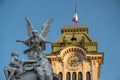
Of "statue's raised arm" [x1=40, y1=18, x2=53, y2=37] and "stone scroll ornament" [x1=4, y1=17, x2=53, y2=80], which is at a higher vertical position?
"statue's raised arm" [x1=40, y1=18, x2=53, y2=37]

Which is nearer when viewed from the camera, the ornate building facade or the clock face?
the ornate building facade

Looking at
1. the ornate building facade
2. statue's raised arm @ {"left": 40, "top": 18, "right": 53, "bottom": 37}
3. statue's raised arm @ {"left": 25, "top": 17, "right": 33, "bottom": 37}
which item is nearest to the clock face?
the ornate building facade

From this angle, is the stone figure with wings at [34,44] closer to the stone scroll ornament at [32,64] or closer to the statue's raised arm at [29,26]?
the stone scroll ornament at [32,64]

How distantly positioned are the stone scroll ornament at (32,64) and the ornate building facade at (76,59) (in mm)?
75010

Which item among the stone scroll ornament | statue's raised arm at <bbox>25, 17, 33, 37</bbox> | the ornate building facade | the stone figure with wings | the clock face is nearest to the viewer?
the stone scroll ornament

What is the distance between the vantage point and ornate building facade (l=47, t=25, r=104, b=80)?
9700 cm

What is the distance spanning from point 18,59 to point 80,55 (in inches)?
3043

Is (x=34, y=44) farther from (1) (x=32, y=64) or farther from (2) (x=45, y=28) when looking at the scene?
(2) (x=45, y=28)

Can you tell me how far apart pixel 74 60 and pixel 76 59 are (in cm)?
42

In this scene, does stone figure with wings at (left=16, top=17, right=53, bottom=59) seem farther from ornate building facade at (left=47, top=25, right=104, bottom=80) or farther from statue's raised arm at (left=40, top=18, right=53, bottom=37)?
ornate building facade at (left=47, top=25, right=104, bottom=80)

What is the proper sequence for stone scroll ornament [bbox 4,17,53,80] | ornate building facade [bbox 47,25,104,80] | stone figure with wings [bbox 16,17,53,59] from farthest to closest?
ornate building facade [bbox 47,25,104,80]
stone figure with wings [bbox 16,17,53,59]
stone scroll ornament [bbox 4,17,53,80]

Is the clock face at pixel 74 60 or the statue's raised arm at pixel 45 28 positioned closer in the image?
the statue's raised arm at pixel 45 28

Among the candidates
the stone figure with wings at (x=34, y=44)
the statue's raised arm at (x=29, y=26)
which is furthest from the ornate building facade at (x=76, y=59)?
the stone figure with wings at (x=34, y=44)

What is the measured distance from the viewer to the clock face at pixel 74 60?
98.4 metres
